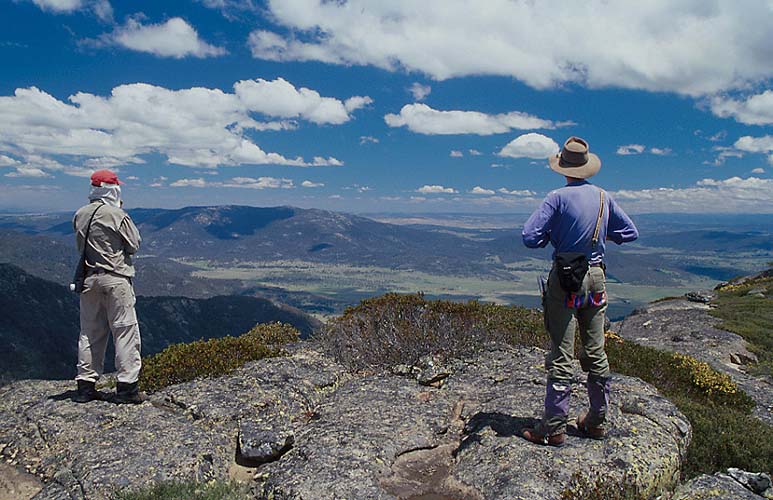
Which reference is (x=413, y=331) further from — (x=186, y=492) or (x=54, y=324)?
(x=54, y=324)

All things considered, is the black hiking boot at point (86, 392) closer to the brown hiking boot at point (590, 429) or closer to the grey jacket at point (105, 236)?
the grey jacket at point (105, 236)

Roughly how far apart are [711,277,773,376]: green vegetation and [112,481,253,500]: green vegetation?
1661cm

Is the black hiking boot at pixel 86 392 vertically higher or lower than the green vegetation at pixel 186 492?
higher

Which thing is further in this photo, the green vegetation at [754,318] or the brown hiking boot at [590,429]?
the green vegetation at [754,318]

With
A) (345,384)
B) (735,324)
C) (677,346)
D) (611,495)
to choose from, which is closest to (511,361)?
(345,384)

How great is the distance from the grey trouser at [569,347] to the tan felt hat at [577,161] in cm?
127

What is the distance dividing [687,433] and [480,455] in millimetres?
3212

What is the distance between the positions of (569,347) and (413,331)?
5134mm

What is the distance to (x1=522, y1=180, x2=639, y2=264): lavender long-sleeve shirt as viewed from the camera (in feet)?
19.6

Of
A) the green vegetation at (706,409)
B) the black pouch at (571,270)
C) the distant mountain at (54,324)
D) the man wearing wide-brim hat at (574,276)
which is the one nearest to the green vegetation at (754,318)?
the green vegetation at (706,409)

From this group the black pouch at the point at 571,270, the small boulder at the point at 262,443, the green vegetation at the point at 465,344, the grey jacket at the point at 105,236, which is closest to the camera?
the black pouch at the point at 571,270

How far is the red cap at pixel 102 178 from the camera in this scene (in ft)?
24.9

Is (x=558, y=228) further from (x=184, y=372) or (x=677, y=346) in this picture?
(x=677, y=346)

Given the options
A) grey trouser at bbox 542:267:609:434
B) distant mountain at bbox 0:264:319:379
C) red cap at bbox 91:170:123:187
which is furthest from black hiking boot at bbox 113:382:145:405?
distant mountain at bbox 0:264:319:379
